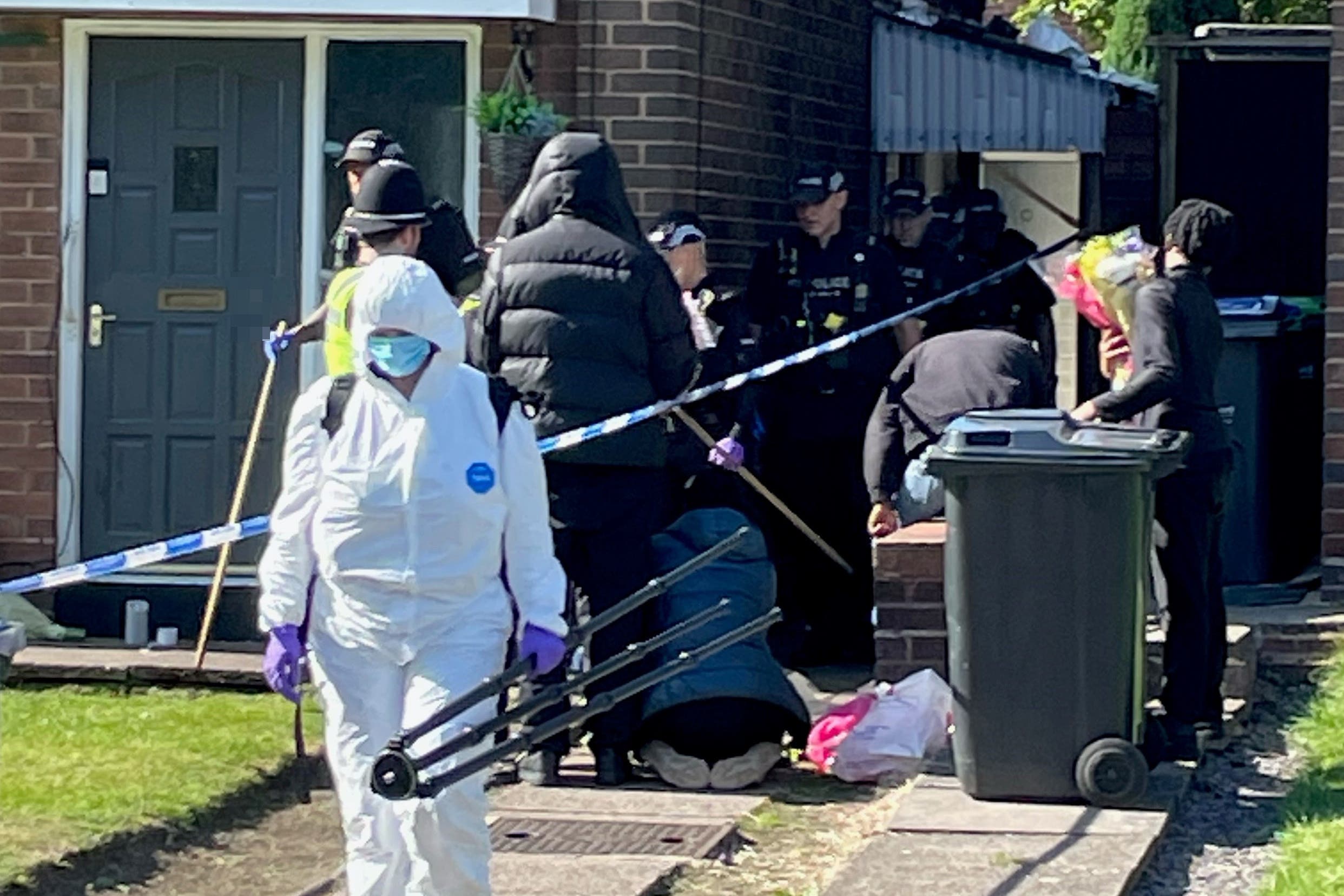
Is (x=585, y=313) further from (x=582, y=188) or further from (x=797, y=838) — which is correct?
(x=797, y=838)

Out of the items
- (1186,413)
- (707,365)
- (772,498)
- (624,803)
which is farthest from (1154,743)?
(707,365)

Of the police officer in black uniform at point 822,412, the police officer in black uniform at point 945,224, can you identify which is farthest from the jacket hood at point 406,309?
the police officer in black uniform at point 945,224

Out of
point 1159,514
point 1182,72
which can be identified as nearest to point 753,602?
point 1159,514

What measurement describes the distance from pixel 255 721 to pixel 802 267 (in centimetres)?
286

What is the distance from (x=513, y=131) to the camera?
9648mm

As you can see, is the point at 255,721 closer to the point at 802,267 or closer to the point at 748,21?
the point at 802,267

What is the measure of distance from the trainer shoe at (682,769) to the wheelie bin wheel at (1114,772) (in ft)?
4.35

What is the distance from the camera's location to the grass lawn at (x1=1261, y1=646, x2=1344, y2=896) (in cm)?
636

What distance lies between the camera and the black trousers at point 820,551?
33.9ft

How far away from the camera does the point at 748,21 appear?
11.4 meters

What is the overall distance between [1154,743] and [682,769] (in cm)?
144

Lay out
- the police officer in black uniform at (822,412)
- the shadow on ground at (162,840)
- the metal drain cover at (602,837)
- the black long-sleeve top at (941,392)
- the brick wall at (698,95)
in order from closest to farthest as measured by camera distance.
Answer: the shadow on ground at (162,840) < the metal drain cover at (602,837) < the black long-sleeve top at (941,392) < the police officer in black uniform at (822,412) < the brick wall at (698,95)

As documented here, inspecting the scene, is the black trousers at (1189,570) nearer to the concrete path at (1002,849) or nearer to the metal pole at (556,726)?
the concrete path at (1002,849)

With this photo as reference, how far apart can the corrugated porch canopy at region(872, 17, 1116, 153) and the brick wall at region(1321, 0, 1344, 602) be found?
148 inches
